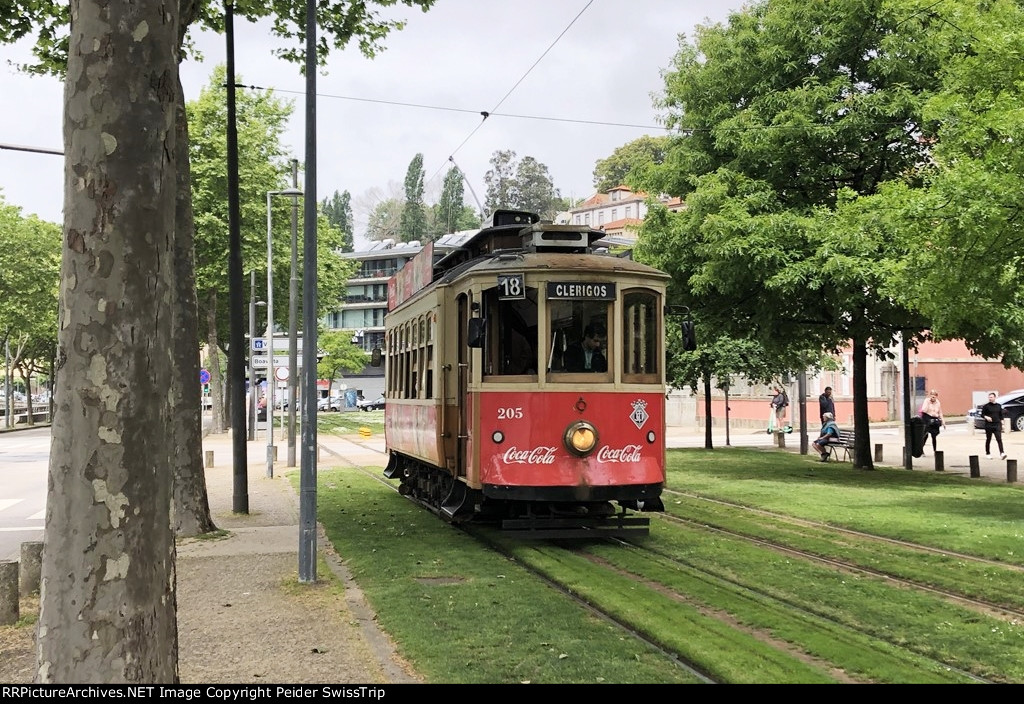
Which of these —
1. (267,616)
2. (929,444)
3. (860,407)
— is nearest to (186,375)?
(267,616)

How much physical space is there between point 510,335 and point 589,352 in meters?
0.92

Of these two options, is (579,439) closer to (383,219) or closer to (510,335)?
(510,335)

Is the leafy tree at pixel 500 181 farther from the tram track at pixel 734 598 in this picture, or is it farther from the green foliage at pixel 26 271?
the tram track at pixel 734 598

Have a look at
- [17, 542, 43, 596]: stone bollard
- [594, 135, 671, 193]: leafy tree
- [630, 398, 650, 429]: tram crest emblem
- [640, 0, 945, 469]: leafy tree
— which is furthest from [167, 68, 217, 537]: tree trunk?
[594, 135, 671, 193]: leafy tree

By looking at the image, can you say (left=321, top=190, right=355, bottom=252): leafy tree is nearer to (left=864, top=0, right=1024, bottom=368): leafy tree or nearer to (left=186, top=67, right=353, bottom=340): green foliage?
(left=186, top=67, right=353, bottom=340): green foliage

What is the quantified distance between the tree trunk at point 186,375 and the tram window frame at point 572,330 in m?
4.54

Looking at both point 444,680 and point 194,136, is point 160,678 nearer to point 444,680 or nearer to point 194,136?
point 444,680

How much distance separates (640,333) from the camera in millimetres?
11961

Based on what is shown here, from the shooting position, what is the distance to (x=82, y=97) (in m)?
4.58

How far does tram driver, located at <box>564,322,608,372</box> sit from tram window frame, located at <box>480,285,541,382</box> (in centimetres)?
38

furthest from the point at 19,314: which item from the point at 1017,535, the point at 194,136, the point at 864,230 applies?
the point at 1017,535

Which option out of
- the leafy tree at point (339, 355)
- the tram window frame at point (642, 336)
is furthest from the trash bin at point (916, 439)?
the leafy tree at point (339, 355)

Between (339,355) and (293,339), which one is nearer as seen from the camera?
(293,339)

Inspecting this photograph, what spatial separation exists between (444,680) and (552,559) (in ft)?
16.2
